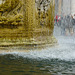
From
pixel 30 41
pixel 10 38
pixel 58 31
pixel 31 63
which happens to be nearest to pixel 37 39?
pixel 30 41

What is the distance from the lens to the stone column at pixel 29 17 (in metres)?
7.32

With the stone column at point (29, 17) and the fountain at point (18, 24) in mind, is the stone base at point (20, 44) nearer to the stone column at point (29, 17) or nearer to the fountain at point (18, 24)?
the fountain at point (18, 24)

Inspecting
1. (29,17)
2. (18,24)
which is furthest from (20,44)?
(29,17)

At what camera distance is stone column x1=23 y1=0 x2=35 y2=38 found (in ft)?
24.0

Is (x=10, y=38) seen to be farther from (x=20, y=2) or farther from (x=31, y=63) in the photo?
(x=31, y=63)

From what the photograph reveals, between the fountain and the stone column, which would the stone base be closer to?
the fountain

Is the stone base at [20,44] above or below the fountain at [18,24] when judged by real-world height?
below

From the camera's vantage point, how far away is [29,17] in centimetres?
736

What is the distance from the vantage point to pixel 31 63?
5.24m

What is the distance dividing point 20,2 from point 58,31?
1168 cm

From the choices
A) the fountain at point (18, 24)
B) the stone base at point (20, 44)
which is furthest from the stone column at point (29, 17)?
the stone base at point (20, 44)

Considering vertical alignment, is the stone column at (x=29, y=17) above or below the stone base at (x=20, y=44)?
above

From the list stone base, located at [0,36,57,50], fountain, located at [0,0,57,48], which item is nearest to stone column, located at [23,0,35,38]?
fountain, located at [0,0,57,48]

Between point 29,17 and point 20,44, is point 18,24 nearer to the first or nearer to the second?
point 29,17
